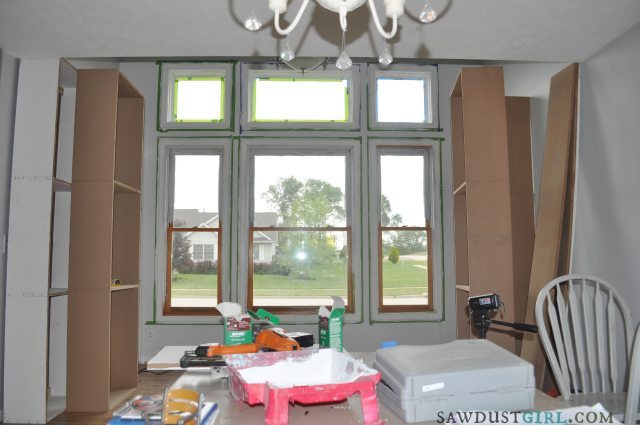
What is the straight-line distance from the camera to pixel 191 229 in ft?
14.8

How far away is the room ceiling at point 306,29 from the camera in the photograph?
99.0 inches

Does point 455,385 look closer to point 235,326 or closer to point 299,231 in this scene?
point 235,326

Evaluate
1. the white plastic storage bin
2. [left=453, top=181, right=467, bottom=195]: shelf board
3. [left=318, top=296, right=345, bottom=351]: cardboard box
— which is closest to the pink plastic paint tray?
the white plastic storage bin

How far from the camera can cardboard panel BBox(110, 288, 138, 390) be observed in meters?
3.79

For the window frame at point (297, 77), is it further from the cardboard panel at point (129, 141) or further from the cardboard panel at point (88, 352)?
the cardboard panel at point (88, 352)

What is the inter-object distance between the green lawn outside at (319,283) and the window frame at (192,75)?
151 centimetres

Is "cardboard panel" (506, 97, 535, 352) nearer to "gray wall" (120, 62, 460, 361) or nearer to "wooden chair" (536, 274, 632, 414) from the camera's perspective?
"gray wall" (120, 62, 460, 361)

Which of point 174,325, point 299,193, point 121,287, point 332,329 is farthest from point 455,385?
point 174,325

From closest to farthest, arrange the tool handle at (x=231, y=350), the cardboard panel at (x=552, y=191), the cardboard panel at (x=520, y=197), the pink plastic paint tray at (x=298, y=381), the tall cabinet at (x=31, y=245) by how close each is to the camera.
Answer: the pink plastic paint tray at (x=298, y=381), the tool handle at (x=231, y=350), the tall cabinet at (x=31, y=245), the cardboard panel at (x=552, y=191), the cardboard panel at (x=520, y=197)

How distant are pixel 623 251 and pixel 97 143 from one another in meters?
3.67

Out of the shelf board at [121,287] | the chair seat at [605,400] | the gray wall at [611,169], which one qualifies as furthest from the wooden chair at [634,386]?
the shelf board at [121,287]

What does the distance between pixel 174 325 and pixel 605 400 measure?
11.7ft

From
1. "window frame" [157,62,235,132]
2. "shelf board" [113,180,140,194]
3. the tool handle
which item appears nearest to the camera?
the tool handle

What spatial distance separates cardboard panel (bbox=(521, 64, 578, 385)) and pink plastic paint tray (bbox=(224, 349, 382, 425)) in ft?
7.85
